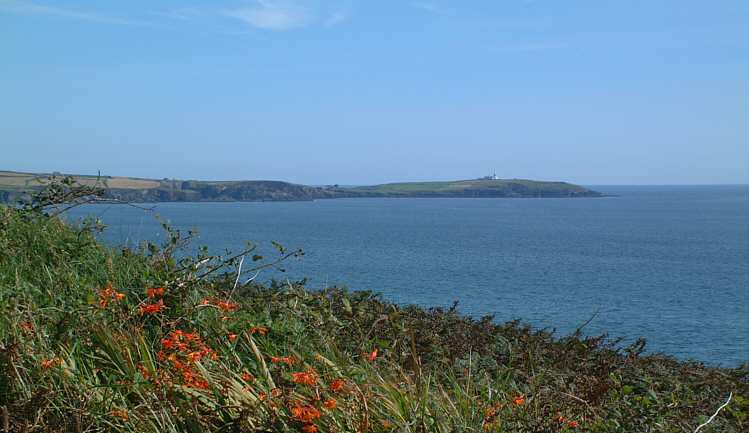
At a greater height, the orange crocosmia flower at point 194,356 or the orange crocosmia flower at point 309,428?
the orange crocosmia flower at point 194,356

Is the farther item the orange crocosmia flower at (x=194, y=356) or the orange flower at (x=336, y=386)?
the orange crocosmia flower at (x=194, y=356)

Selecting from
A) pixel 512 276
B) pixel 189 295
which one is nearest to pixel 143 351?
pixel 189 295

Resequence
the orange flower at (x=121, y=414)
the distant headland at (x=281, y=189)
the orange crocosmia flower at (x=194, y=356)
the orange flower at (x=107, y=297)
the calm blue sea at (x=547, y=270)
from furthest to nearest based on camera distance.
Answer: the distant headland at (x=281, y=189), the calm blue sea at (x=547, y=270), the orange flower at (x=107, y=297), the orange crocosmia flower at (x=194, y=356), the orange flower at (x=121, y=414)

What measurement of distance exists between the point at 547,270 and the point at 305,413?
35088 millimetres

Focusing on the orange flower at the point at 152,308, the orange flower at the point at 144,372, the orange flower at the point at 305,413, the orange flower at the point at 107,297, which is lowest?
the orange flower at the point at 305,413

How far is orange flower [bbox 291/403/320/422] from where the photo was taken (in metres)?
3.69

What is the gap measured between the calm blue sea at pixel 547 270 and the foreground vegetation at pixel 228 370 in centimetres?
235

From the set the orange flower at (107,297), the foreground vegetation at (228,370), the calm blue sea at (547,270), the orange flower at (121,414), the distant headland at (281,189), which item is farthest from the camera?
the distant headland at (281,189)

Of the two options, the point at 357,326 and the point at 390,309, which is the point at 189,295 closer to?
the point at 357,326

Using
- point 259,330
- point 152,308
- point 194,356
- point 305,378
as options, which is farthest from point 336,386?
point 152,308

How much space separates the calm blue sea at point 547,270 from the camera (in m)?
22.0

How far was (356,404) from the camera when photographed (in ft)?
13.3

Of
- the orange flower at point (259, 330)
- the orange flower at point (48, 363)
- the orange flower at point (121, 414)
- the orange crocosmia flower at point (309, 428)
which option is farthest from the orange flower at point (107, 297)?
the orange crocosmia flower at point (309, 428)

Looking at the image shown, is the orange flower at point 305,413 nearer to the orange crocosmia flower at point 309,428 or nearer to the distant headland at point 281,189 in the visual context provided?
the orange crocosmia flower at point 309,428
